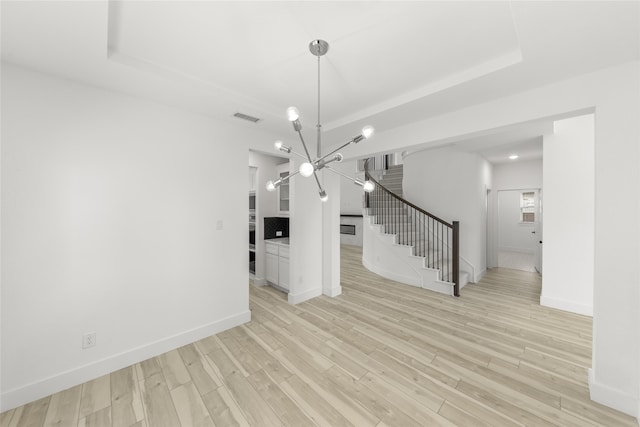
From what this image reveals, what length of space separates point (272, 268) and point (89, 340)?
2.56m

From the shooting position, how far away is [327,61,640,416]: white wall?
67.5 inches

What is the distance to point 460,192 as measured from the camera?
5.08 meters

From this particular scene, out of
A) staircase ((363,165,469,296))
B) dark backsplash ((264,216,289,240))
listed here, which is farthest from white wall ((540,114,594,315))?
dark backsplash ((264,216,289,240))

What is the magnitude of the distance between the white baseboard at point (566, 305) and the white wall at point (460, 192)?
1227 millimetres

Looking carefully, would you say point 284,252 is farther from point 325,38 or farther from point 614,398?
point 614,398

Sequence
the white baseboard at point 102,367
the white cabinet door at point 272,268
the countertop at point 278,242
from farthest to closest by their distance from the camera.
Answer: the white cabinet door at point 272,268
the countertop at point 278,242
the white baseboard at point 102,367

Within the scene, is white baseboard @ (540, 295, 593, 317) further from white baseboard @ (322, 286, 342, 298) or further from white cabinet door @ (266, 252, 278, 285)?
white cabinet door @ (266, 252, 278, 285)

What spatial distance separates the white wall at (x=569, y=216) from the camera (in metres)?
3.40

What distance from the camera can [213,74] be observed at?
6.93 ft

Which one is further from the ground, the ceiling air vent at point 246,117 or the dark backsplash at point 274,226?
the ceiling air vent at point 246,117

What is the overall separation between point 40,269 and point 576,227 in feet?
20.4

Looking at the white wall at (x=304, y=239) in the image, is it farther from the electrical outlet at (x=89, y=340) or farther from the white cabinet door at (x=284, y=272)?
the electrical outlet at (x=89, y=340)

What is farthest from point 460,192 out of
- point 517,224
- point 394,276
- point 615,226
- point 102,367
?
point 102,367

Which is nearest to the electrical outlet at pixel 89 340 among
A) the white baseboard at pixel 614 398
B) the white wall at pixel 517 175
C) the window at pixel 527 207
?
the white baseboard at pixel 614 398
